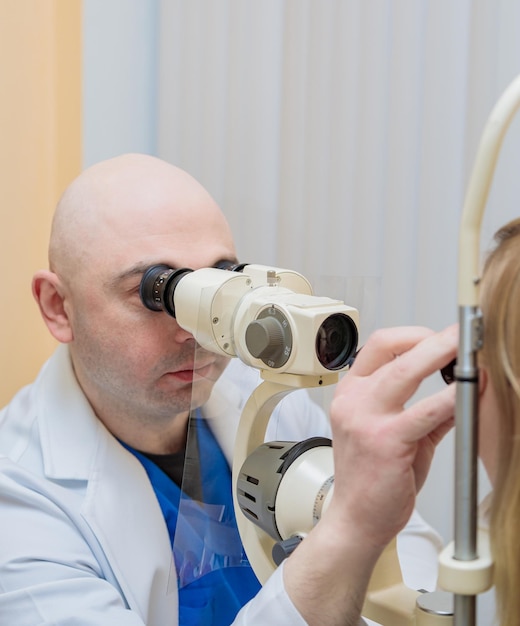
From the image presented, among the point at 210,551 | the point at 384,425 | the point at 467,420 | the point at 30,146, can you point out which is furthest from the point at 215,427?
Result: the point at 30,146

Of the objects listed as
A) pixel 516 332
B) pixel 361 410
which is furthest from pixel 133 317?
pixel 516 332

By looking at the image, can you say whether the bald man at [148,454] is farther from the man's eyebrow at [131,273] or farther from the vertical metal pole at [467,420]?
the vertical metal pole at [467,420]

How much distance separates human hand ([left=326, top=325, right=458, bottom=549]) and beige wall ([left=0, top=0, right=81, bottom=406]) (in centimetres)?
152

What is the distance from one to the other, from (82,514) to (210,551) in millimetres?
306

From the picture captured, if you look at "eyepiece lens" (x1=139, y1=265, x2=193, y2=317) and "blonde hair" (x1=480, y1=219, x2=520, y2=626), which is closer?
"blonde hair" (x1=480, y1=219, x2=520, y2=626)

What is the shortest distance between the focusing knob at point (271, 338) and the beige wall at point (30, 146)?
4.28ft

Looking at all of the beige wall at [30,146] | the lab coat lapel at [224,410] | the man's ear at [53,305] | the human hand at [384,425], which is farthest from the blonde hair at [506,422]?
the beige wall at [30,146]

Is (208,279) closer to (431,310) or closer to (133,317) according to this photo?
(133,317)

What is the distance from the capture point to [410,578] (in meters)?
1.46

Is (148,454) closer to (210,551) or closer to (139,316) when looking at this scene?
(139,316)

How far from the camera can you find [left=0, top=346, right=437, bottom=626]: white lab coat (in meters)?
1.22

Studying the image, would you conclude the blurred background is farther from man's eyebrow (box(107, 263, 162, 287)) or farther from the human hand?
the human hand

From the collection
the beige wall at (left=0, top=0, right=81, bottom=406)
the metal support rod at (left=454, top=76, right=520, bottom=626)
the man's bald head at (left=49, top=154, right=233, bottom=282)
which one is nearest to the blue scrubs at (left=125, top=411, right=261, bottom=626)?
the man's bald head at (left=49, top=154, right=233, bottom=282)

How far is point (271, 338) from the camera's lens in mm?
1033
